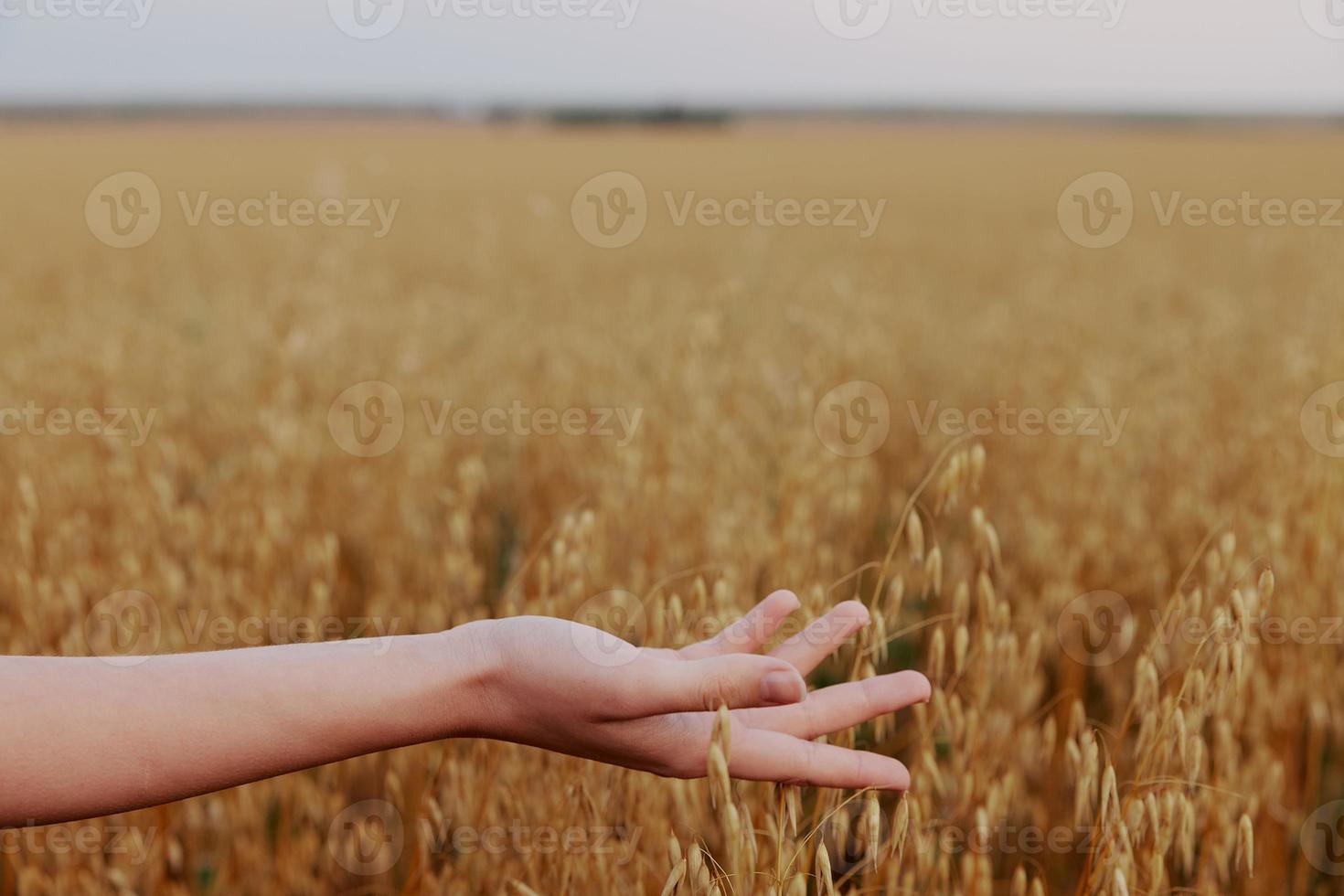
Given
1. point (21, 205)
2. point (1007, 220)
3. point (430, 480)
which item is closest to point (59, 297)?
point (430, 480)

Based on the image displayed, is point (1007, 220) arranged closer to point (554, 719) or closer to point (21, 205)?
point (21, 205)

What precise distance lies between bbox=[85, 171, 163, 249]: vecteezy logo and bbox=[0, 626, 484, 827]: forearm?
393 inches

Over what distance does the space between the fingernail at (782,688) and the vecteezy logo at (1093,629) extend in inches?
56.3

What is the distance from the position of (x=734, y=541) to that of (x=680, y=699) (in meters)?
1.14

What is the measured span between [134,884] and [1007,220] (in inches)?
502

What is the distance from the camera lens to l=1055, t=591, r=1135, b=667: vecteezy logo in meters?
2.18

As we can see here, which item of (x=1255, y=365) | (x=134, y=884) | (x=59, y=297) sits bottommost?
(x=134, y=884)

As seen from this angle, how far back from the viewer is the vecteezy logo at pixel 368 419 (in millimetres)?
2986

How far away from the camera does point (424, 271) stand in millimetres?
8133
